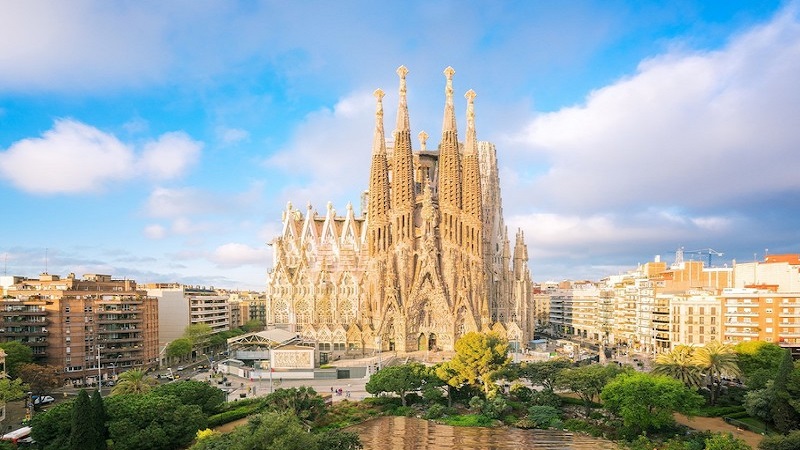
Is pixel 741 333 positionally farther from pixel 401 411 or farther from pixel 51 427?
pixel 51 427

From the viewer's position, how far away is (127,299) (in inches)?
2152

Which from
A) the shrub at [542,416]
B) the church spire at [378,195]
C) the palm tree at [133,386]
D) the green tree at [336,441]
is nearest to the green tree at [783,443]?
the shrub at [542,416]

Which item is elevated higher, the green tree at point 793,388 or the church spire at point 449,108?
the church spire at point 449,108

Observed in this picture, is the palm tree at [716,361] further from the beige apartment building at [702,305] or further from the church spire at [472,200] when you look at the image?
the church spire at [472,200]

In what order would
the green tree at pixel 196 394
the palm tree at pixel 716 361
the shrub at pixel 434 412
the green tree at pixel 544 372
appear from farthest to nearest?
1. the green tree at pixel 544 372
2. the palm tree at pixel 716 361
3. the shrub at pixel 434 412
4. the green tree at pixel 196 394

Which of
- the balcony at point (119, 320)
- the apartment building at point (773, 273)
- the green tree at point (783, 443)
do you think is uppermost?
the apartment building at point (773, 273)

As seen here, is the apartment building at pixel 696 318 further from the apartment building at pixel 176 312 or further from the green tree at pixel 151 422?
the apartment building at pixel 176 312

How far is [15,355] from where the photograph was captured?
137ft

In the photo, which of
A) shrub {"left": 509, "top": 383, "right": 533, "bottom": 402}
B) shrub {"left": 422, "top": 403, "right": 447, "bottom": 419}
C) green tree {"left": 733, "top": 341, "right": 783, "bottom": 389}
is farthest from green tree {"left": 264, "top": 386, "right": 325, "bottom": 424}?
green tree {"left": 733, "top": 341, "right": 783, "bottom": 389}

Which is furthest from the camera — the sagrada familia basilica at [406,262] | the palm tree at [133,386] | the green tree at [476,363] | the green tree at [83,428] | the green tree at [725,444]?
the sagrada familia basilica at [406,262]

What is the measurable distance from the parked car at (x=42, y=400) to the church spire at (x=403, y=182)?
36.0 m

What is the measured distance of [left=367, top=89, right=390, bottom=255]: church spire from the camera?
211 ft

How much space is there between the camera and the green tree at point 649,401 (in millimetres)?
28703

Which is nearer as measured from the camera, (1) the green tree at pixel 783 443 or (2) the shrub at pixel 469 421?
(1) the green tree at pixel 783 443
